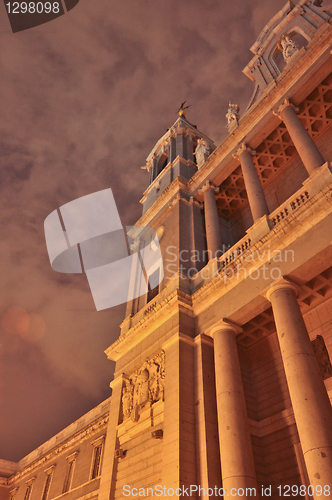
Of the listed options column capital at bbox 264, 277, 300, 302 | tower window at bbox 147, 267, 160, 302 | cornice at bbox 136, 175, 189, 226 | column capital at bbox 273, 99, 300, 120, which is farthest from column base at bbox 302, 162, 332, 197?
cornice at bbox 136, 175, 189, 226

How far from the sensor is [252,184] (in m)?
19.9

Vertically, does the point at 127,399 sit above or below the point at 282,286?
below

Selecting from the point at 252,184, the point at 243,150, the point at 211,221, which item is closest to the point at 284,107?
the point at 243,150

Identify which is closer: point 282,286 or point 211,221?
point 282,286

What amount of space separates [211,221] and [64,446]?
25700 millimetres

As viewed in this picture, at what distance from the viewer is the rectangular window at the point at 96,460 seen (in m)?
27.4

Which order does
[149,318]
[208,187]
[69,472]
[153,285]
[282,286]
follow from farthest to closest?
[69,472] → [208,187] → [153,285] → [149,318] → [282,286]

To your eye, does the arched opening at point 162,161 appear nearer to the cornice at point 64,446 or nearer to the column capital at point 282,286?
the cornice at point 64,446

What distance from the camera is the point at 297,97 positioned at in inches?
818

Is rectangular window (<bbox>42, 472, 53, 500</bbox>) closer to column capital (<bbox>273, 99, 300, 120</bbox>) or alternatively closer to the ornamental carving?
the ornamental carving

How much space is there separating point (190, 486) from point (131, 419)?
5.01 meters

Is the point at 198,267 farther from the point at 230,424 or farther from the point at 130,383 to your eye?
the point at 230,424

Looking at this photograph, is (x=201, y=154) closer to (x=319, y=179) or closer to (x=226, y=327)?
(x=319, y=179)

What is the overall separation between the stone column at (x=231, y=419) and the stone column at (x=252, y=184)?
600 cm
